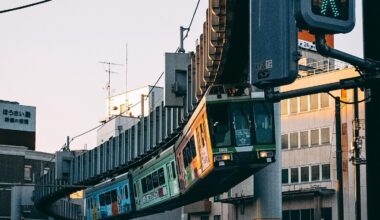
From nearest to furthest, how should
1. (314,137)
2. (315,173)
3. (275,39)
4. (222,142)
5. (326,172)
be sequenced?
(275,39) < (222,142) < (326,172) < (315,173) < (314,137)

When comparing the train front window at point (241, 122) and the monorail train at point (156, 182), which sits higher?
the train front window at point (241, 122)

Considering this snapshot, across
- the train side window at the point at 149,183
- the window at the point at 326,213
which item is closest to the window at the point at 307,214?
the window at the point at 326,213

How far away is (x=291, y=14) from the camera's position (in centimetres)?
566

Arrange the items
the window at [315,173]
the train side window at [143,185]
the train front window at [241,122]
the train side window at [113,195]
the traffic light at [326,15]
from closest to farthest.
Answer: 1. the traffic light at [326,15]
2. the train front window at [241,122]
3. the train side window at [143,185]
4. the train side window at [113,195]
5. the window at [315,173]

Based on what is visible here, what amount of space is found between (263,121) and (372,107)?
2762 cm

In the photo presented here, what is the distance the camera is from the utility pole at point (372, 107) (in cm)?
672

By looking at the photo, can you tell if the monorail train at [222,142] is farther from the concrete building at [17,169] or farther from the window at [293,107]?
the concrete building at [17,169]

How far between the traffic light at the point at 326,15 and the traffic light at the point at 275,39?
0.29 ft

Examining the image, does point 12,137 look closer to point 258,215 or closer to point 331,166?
point 331,166

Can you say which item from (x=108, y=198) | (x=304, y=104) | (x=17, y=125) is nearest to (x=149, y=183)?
(x=108, y=198)

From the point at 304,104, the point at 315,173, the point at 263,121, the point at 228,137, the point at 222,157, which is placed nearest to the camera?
the point at 222,157

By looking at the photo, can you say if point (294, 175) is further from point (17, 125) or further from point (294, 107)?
point (17, 125)

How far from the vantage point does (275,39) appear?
5664 millimetres

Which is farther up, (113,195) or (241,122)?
(241,122)
